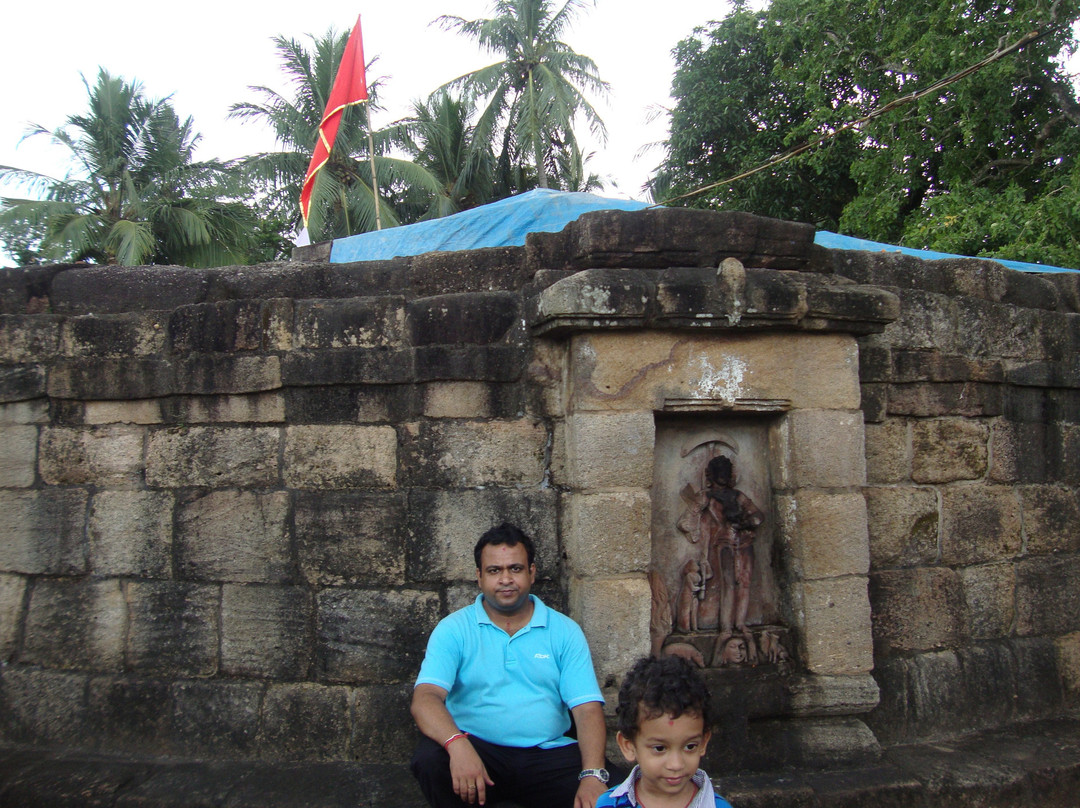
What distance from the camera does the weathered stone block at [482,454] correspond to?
148 inches

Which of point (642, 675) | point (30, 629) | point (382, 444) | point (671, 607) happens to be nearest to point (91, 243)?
point (30, 629)

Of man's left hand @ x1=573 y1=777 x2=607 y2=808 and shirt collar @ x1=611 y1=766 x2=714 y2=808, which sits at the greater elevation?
shirt collar @ x1=611 y1=766 x2=714 y2=808

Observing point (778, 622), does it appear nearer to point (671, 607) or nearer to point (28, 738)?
point (671, 607)

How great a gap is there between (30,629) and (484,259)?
3034 millimetres

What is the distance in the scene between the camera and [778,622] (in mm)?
3803

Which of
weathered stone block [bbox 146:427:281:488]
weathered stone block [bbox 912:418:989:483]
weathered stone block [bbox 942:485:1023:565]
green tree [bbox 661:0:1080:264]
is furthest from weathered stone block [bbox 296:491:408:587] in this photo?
green tree [bbox 661:0:1080:264]

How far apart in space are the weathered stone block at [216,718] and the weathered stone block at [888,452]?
3.26 meters

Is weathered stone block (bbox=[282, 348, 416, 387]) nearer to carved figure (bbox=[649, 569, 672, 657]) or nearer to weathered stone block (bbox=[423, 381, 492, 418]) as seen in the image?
weathered stone block (bbox=[423, 381, 492, 418])

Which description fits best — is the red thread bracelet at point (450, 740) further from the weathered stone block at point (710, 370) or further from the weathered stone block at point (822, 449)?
the weathered stone block at point (822, 449)

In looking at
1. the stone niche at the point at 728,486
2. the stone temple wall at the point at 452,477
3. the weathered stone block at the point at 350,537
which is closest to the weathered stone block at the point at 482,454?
→ the stone temple wall at the point at 452,477

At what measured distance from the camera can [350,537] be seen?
12.4 ft

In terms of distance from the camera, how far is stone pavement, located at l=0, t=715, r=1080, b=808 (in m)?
3.29

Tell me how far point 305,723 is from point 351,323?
188 centimetres

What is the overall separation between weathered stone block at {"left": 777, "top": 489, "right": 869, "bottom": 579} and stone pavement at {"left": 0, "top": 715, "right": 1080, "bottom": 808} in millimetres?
862
